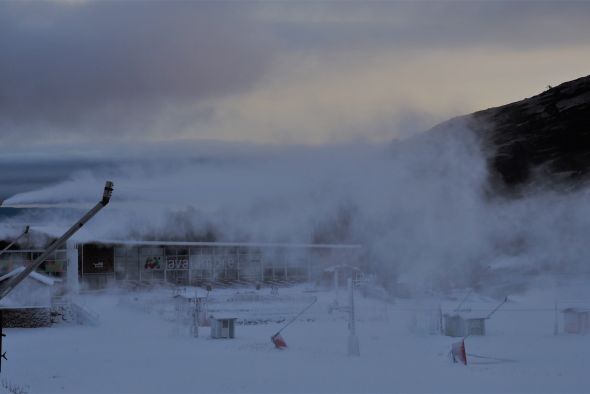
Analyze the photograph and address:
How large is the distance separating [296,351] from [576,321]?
10521mm

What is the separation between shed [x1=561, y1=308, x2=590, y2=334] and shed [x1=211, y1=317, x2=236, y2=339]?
11.4 m

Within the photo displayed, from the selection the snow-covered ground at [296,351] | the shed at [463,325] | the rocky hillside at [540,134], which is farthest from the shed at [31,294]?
the rocky hillside at [540,134]

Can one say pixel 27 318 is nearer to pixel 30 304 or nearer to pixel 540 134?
pixel 30 304

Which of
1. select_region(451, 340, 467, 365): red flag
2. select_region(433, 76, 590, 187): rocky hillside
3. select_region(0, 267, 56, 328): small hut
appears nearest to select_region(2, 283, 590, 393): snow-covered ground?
select_region(451, 340, 467, 365): red flag

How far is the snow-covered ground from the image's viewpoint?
18.8 meters

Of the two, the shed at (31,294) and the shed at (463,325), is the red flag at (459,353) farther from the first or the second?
the shed at (31,294)

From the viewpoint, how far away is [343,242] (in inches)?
1613

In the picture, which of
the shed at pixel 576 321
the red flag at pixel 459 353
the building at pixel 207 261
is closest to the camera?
the red flag at pixel 459 353

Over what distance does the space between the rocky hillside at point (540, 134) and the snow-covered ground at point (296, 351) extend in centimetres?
817

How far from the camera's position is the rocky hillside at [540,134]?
141ft

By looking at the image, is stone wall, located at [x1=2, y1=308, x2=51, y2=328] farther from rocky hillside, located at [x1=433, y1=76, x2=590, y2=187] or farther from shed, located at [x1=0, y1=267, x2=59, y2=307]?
rocky hillside, located at [x1=433, y1=76, x2=590, y2=187]

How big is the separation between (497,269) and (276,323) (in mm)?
11052

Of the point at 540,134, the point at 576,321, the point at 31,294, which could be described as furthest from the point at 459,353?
the point at 540,134

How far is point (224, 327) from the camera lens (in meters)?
28.2
